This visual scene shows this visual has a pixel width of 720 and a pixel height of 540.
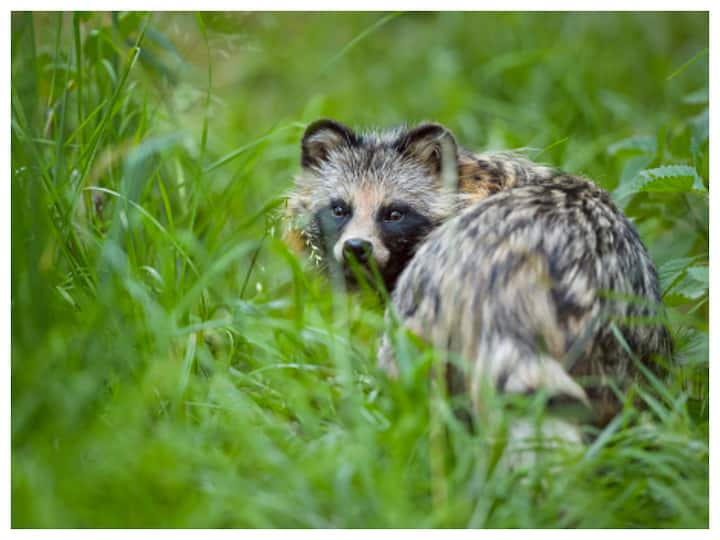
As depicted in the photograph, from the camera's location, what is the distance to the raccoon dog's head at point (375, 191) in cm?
596

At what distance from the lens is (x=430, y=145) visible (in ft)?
20.2

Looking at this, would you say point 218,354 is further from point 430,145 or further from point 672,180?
point 672,180

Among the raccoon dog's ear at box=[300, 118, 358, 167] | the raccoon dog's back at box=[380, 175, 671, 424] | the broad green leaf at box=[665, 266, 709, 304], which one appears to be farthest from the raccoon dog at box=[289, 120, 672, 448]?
the raccoon dog's ear at box=[300, 118, 358, 167]

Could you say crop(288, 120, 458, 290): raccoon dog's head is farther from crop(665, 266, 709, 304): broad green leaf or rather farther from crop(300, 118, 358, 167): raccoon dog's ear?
crop(665, 266, 709, 304): broad green leaf

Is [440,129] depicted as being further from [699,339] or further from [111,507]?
[111,507]

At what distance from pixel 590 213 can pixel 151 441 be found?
2343 mm

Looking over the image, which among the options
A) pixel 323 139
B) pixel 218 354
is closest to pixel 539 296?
pixel 218 354

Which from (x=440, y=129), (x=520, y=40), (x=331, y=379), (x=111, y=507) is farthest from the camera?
(x=520, y=40)

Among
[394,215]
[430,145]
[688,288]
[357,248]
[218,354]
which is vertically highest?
[430,145]

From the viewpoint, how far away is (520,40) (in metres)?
10.6

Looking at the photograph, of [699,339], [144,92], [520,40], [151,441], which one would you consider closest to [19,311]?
[151,441]

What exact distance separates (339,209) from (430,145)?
27.5 inches

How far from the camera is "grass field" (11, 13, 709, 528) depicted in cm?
391

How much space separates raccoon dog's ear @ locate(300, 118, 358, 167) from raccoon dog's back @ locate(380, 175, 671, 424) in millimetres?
1633
